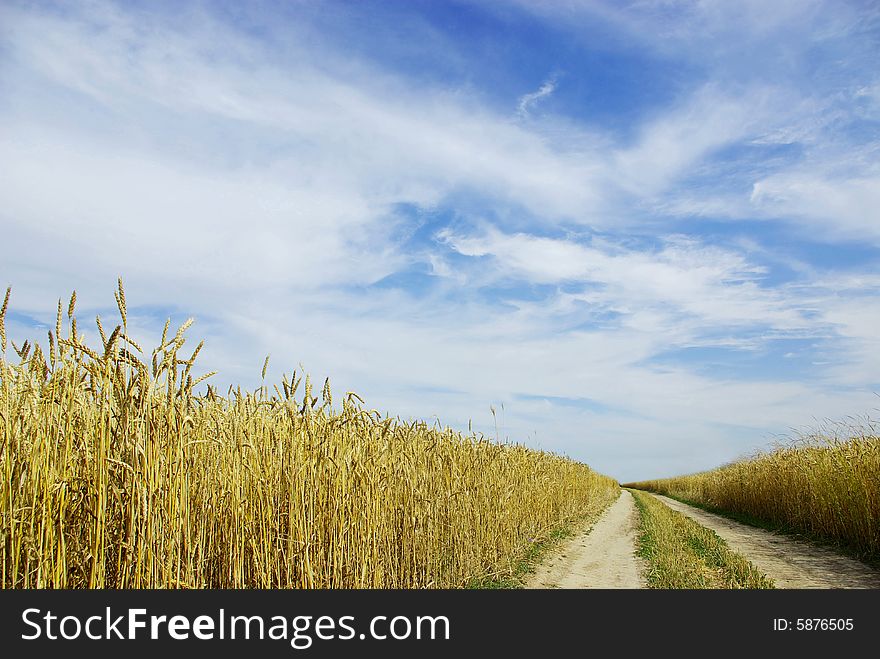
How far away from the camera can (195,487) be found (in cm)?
409

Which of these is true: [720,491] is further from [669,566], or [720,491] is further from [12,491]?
[12,491]

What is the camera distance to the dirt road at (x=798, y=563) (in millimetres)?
8785

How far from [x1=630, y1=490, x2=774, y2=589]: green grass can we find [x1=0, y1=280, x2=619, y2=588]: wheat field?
109 inches

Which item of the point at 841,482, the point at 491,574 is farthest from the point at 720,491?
the point at 491,574

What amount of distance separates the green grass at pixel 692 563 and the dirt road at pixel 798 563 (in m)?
0.41

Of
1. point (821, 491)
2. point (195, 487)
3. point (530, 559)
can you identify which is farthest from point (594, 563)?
point (195, 487)

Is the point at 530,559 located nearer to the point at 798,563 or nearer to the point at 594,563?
the point at 594,563

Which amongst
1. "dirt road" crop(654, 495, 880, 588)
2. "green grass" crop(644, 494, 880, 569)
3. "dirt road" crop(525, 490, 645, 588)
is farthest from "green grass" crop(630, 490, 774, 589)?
"green grass" crop(644, 494, 880, 569)

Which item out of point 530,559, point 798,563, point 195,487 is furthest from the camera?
point 798,563

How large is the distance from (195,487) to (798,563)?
10.2 meters

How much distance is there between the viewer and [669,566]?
8.89 meters

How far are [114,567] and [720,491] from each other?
75.5 feet

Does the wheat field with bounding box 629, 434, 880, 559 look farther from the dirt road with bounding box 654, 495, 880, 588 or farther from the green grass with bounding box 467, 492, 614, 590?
the green grass with bounding box 467, 492, 614, 590

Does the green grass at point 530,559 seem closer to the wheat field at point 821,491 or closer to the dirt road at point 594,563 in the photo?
the dirt road at point 594,563
